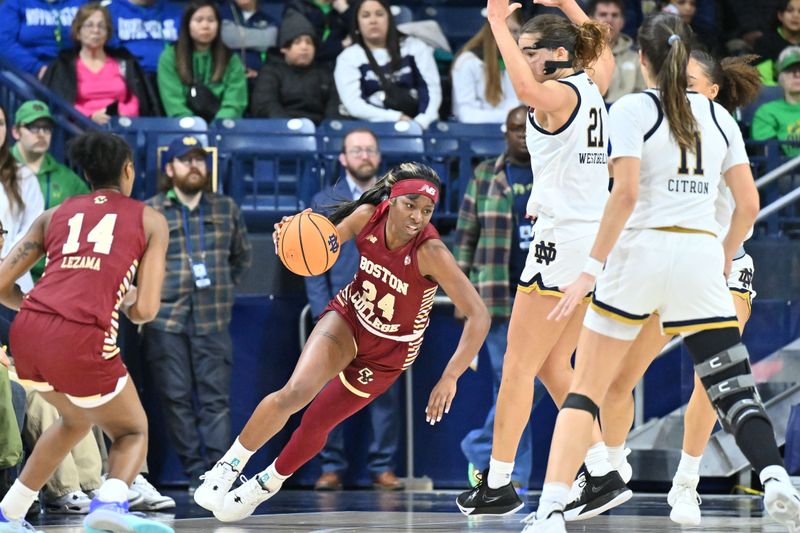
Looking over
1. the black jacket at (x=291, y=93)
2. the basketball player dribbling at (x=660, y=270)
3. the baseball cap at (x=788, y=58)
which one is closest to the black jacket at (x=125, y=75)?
the black jacket at (x=291, y=93)

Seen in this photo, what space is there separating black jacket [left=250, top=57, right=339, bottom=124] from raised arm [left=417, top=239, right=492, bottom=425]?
453 centimetres

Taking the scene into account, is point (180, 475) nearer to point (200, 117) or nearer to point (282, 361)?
point (282, 361)

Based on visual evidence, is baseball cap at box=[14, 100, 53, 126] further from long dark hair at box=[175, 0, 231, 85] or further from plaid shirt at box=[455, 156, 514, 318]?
plaid shirt at box=[455, 156, 514, 318]

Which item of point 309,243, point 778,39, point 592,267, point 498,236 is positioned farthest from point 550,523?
point 778,39

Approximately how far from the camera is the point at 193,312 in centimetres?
989

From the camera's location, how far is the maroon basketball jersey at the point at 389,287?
6859 mm

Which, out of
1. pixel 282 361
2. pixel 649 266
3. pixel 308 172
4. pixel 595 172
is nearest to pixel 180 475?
pixel 282 361

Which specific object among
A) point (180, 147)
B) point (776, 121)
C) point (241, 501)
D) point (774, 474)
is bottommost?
point (241, 501)

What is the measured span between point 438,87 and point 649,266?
594 centimetres

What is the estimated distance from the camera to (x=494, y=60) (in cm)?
1112

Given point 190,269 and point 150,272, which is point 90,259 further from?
point 190,269

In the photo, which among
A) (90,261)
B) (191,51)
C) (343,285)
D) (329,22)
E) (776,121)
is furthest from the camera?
(329,22)

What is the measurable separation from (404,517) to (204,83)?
4733 millimetres

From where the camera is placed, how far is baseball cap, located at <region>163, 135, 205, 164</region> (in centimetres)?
981
